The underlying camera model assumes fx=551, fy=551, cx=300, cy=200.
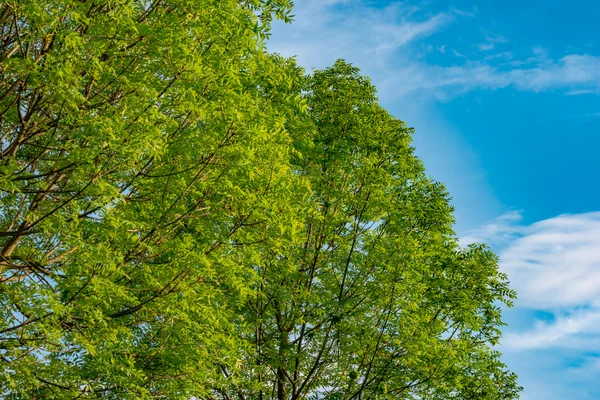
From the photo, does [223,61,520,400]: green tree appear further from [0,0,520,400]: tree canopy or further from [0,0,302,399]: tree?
[0,0,302,399]: tree

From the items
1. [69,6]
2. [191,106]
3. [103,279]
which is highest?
[69,6]

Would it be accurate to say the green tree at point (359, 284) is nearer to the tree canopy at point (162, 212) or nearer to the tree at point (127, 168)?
the tree canopy at point (162, 212)

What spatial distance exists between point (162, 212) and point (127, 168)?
1.53 m

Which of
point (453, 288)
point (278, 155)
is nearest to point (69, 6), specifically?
point (278, 155)

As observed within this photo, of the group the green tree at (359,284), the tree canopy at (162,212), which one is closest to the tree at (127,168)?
the tree canopy at (162,212)

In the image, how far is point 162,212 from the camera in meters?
10.9

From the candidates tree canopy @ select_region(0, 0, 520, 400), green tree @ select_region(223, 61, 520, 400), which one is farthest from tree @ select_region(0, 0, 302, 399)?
green tree @ select_region(223, 61, 520, 400)

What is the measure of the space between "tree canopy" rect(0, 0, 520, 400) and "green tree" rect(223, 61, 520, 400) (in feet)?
0.30

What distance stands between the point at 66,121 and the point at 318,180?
8665 millimetres

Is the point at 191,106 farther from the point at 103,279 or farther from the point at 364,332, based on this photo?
the point at 364,332

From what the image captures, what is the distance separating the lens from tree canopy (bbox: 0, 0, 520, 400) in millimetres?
9695

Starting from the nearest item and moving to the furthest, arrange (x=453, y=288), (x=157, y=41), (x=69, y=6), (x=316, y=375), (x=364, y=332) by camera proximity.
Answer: (x=69, y=6), (x=157, y=41), (x=364, y=332), (x=316, y=375), (x=453, y=288)

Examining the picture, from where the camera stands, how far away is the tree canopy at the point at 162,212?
970 centimetres

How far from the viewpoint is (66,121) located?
9977mm
